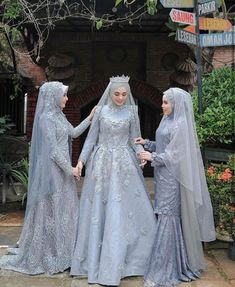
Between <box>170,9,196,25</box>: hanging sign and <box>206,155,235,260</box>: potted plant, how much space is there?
161cm

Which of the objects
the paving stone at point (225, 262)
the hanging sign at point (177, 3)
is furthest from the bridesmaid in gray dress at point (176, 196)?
the hanging sign at point (177, 3)

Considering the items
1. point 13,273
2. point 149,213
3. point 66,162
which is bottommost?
point 13,273

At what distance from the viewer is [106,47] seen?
35.2 feet

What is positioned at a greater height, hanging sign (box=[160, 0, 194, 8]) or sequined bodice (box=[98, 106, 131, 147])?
hanging sign (box=[160, 0, 194, 8])

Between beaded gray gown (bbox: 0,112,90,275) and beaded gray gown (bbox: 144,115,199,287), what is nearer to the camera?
beaded gray gown (bbox: 144,115,199,287)

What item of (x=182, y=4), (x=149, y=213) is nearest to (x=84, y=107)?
(x=182, y=4)

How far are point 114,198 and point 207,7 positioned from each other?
242 centimetres

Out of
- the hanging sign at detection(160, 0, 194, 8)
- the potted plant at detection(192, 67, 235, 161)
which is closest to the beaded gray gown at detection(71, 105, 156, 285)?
the potted plant at detection(192, 67, 235, 161)

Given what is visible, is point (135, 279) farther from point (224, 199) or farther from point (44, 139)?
point (44, 139)

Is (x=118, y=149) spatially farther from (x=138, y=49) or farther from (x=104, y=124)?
(x=138, y=49)

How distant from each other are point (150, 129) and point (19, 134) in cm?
312

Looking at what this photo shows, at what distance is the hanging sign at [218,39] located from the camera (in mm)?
5137

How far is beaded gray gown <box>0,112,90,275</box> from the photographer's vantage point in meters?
4.57

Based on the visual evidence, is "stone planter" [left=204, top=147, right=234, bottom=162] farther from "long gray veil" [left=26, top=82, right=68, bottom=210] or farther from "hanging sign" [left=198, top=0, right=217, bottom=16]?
"long gray veil" [left=26, top=82, right=68, bottom=210]
